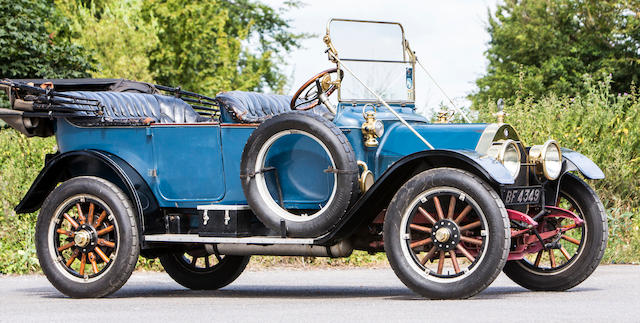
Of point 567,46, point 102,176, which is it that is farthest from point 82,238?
point 567,46

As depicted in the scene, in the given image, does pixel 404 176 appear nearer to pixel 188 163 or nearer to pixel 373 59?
pixel 373 59

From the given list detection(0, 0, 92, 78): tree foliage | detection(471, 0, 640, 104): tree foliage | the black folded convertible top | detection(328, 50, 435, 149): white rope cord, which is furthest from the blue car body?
detection(471, 0, 640, 104): tree foliage

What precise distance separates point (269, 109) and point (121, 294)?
206 centimetres

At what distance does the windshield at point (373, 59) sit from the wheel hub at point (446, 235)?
1465 millimetres

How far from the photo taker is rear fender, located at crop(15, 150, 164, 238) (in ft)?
25.4

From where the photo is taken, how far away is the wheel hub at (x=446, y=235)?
657 cm

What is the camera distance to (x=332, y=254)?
715 centimetres

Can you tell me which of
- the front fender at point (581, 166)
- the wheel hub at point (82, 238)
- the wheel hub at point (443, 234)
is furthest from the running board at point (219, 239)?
the front fender at point (581, 166)

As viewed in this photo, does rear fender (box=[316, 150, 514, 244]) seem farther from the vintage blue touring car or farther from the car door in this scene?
the car door

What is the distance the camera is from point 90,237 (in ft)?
25.3

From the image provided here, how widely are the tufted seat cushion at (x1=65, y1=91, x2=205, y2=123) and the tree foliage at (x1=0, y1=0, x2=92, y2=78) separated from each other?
37.7 ft

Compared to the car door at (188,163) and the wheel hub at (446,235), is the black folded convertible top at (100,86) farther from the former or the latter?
the wheel hub at (446,235)

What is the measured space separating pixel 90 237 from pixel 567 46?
28.0 m

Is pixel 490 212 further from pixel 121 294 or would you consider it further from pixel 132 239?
pixel 121 294
